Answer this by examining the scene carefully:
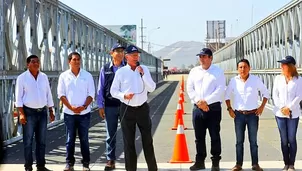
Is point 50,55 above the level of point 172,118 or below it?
above

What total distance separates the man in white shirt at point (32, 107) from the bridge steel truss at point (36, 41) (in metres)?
2.61

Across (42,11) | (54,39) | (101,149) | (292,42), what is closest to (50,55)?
(54,39)

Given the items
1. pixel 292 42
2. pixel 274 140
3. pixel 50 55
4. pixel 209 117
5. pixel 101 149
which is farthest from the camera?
pixel 292 42

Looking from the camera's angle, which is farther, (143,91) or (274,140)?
(274,140)

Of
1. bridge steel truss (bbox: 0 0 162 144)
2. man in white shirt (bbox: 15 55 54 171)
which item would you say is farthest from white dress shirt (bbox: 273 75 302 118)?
bridge steel truss (bbox: 0 0 162 144)

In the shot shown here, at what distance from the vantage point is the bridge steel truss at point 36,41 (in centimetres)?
1023

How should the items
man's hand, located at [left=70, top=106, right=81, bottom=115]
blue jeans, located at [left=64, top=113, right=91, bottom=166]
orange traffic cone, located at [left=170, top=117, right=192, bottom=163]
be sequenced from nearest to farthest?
1. man's hand, located at [left=70, top=106, right=81, bottom=115]
2. blue jeans, located at [left=64, top=113, right=91, bottom=166]
3. orange traffic cone, located at [left=170, top=117, right=192, bottom=163]

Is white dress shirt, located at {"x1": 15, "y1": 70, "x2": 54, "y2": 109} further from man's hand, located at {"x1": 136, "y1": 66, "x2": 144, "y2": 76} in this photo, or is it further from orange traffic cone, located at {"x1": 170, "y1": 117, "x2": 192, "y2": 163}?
orange traffic cone, located at {"x1": 170, "y1": 117, "x2": 192, "y2": 163}

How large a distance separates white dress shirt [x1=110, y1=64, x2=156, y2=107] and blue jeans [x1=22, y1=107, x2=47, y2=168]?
1.43 meters

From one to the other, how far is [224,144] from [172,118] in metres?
5.67

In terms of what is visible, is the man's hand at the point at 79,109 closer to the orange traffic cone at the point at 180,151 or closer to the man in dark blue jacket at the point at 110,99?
the man in dark blue jacket at the point at 110,99

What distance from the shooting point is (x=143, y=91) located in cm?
661

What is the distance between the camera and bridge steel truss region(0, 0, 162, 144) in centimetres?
1023

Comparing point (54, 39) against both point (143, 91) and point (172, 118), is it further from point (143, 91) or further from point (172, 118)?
point (143, 91)
